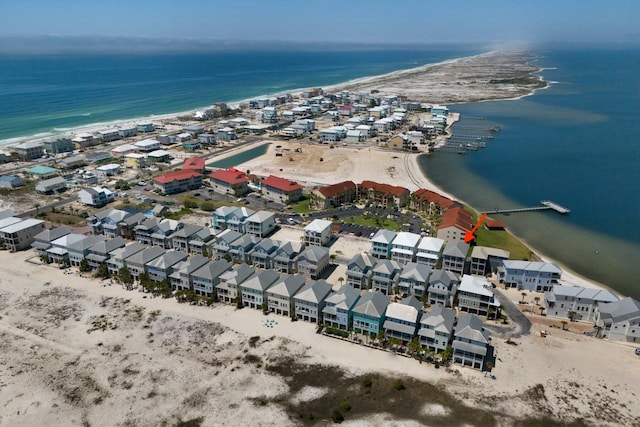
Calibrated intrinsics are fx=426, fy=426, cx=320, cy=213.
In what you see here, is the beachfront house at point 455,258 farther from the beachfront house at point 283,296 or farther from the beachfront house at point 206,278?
the beachfront house at point 206,278

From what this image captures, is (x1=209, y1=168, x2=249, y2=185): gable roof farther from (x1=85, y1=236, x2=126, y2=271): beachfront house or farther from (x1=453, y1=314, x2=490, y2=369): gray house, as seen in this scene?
(x1=453, y1=314, x2=490, y2=369): gray house

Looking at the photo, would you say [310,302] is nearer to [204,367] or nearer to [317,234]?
[204,367]

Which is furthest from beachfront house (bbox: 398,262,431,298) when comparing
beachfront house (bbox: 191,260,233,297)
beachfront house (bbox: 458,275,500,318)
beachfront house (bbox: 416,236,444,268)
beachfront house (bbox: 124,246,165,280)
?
beachfront house (bbox: 124,246,165,280)

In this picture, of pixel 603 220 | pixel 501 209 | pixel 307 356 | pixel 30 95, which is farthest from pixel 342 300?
pixel 30 95

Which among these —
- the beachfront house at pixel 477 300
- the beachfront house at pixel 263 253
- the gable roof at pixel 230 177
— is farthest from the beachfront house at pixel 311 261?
the gable roof at pixel 230 177

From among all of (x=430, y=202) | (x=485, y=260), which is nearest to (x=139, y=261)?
(x=485, y=260)

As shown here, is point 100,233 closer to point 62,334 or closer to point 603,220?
point 62,334

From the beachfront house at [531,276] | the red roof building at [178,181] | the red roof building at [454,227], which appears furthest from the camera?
the red roof building at [178,181]
